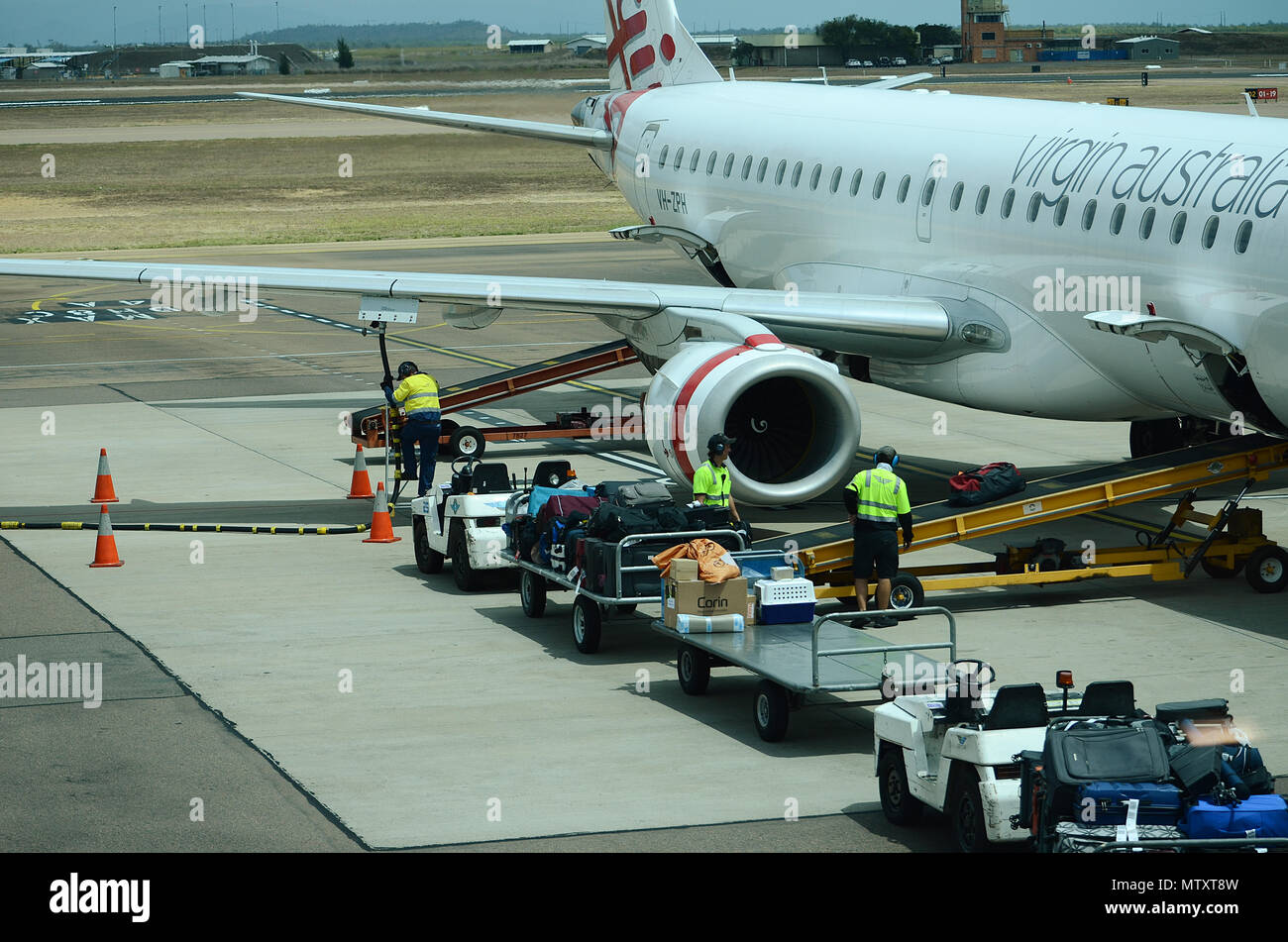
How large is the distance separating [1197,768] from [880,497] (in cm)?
637

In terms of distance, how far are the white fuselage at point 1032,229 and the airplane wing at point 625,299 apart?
44 centimetres

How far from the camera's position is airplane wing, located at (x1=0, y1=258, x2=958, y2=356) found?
21141 mm

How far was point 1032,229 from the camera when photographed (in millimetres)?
19891

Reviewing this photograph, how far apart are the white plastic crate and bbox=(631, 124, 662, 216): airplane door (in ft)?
51.1

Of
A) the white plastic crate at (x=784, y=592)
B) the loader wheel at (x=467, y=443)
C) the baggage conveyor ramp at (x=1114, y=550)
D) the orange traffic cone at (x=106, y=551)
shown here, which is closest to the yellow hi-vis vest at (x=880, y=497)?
the baggage conveyor ramp at (x=1114, y=550)

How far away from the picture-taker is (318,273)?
22625 millimetres

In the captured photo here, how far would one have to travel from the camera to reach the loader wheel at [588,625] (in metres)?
16.0

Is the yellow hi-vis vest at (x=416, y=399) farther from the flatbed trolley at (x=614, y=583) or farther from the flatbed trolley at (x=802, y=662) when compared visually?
the flatbed trolley at (x=802, y=662)

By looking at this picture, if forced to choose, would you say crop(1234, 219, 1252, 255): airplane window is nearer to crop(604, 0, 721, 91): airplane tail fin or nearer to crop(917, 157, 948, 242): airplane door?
crop(917, 157, 948, 242): airplane door

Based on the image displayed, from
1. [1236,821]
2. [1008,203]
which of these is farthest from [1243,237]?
[1236,821]

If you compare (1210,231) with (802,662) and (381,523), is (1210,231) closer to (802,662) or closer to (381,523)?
(802,662)

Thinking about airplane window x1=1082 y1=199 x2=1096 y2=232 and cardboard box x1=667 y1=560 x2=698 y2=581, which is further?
airplane window x1=1082 y1=199 x2=1096 y2=232

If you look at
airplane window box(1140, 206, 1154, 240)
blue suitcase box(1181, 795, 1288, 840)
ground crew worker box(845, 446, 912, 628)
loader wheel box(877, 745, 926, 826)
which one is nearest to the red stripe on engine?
ground crew worker box(845, 446, 912, 628)
